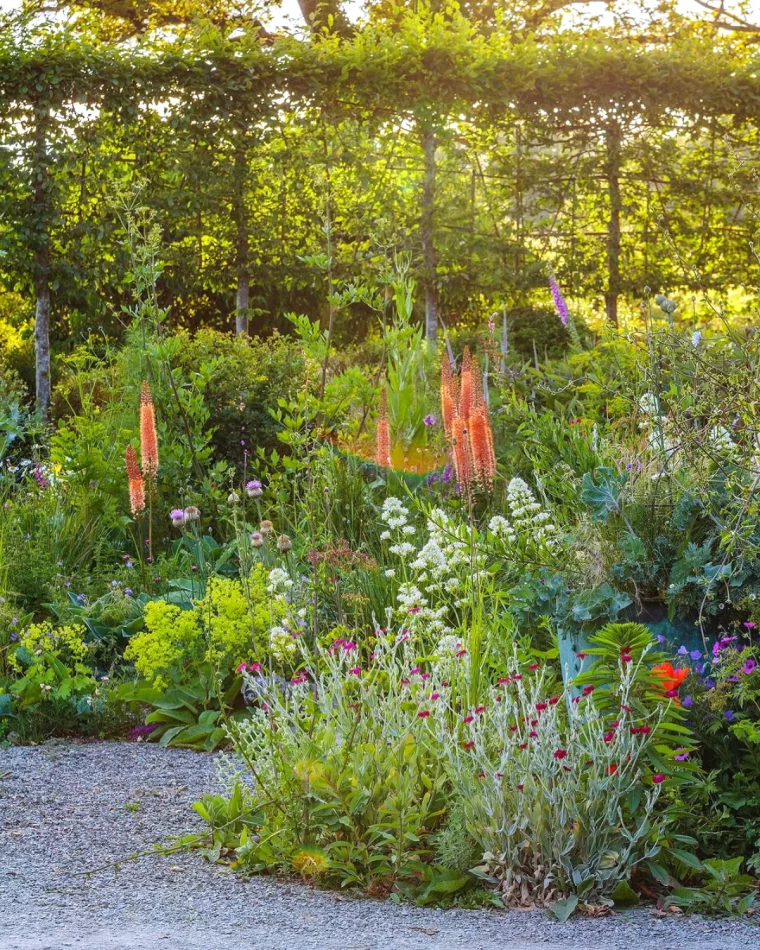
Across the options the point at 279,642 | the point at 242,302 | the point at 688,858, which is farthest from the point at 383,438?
the point at 242,302

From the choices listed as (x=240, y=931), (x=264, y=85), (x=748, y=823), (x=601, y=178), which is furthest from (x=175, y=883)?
(x=601, y=178)

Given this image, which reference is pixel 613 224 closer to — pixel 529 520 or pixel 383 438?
pixel 383 438

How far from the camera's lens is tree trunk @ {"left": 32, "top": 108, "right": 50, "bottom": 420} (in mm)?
9227

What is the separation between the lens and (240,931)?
8.39ft

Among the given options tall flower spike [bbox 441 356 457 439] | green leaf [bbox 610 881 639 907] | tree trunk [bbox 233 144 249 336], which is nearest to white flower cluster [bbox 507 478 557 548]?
tall flower spike [bbox 441 356 457 439]

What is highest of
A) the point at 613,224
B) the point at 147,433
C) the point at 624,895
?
A: the point at 613,224

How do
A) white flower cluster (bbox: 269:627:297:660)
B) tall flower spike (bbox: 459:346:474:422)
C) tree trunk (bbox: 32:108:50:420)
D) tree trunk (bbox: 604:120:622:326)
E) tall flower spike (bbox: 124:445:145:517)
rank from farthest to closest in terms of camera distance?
tree trunk (bbox: 604:120:622:326) < tree trunk (bbox: 32:108:50:420) < tall flower spike (bbox: 124:445:145:517) < tall flower spike (bbox: 459:346:474:422) < white flower cluster (bbox: 269:627:297:660)

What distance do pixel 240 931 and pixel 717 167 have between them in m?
9.82

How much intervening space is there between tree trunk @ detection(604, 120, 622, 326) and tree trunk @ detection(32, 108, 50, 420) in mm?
5093

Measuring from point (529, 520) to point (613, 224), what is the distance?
7.42m

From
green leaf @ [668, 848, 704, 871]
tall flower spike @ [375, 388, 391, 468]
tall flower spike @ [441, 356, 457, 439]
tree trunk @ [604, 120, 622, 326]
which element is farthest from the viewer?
tree trunk @ [604, 120, 622, 326]

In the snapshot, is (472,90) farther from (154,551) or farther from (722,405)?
(722,405)

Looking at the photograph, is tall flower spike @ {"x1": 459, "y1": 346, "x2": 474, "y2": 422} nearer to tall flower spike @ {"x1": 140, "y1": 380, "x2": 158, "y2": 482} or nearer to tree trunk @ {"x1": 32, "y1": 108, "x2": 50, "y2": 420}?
tall flower spike @ {"x1": 140, "y1": 380, "x2": 158, "y2": 482}

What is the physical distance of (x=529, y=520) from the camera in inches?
161
